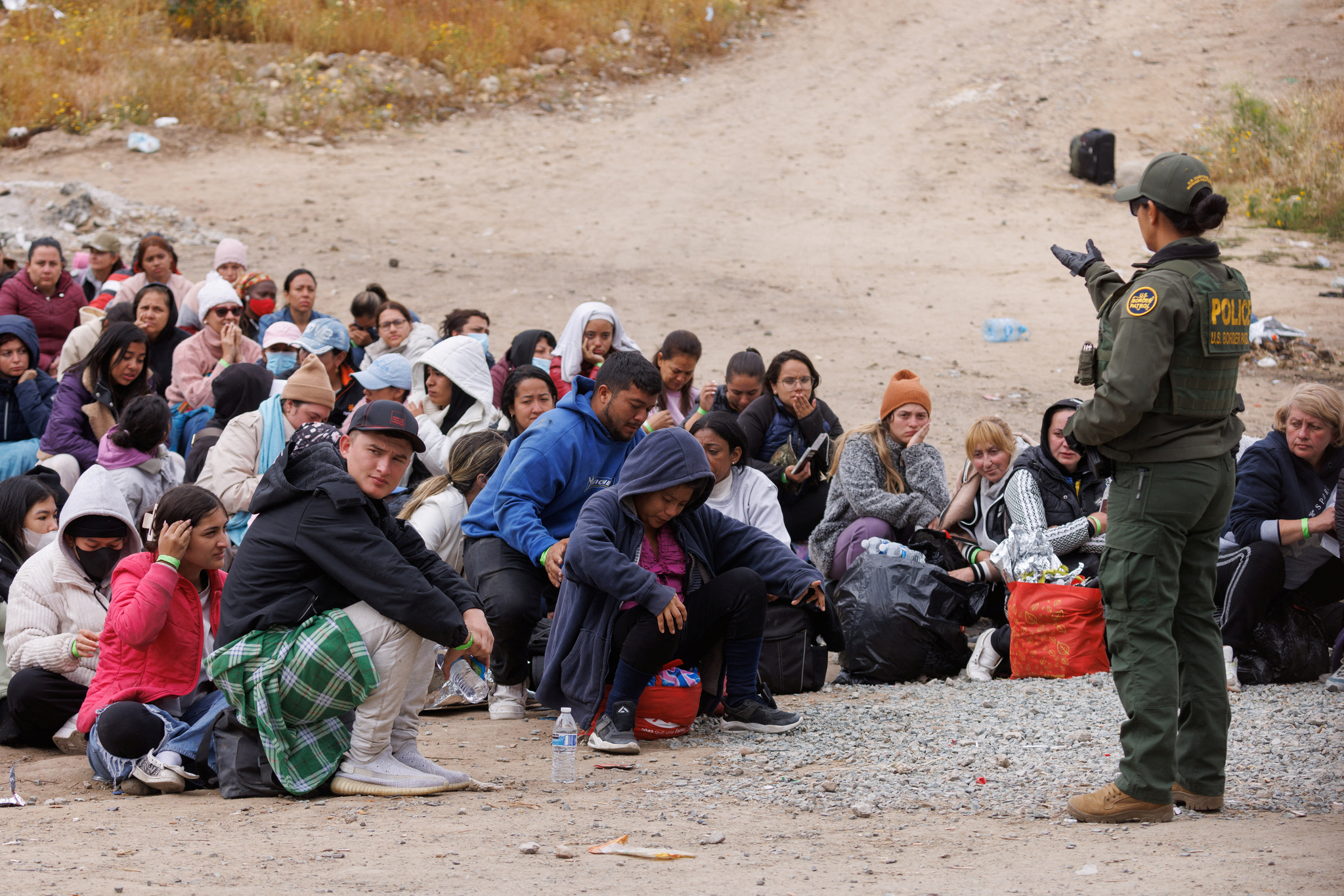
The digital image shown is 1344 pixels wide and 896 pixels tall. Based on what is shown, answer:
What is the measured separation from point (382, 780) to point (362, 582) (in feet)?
2.44

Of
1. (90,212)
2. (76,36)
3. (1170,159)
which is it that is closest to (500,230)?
(90,212)

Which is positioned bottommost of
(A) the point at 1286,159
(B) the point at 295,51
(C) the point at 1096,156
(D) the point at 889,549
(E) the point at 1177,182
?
(D) the point at 889,549

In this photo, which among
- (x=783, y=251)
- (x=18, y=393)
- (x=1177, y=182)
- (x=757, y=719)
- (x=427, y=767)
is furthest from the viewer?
(x=783, y=251)

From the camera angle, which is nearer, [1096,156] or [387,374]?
[387,374]

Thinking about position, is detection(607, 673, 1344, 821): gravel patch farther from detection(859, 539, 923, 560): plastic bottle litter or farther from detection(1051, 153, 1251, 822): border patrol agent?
detection(859, 539, 923, 560): plastic bottle litter

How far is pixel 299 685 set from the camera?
4.09 metres

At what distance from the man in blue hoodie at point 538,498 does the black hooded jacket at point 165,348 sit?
3632 millimetres

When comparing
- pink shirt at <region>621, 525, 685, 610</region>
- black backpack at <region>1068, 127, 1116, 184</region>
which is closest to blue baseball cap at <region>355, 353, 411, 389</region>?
pink shirt at <region>621, 525, 685, 610</region>

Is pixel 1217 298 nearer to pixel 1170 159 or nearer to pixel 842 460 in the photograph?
pixel 1170 159

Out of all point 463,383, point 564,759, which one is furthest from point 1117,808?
point 463,383

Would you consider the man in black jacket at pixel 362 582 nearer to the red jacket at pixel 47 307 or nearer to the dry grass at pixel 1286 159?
the red jacket at pixel 47 307

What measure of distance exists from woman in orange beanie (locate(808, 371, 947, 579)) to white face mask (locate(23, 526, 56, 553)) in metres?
3.98

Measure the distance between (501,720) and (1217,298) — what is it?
11.9 ft

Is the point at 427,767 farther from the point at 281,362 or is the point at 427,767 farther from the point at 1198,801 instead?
the point at 281,362
